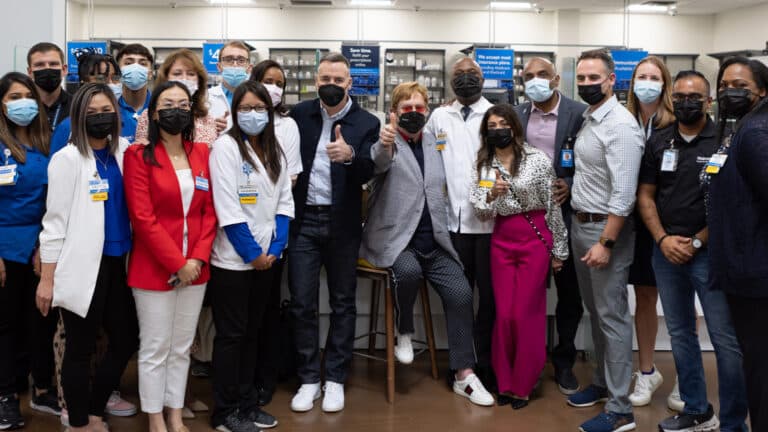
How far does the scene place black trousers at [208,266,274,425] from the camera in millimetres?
2627

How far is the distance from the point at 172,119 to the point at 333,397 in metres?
1.51

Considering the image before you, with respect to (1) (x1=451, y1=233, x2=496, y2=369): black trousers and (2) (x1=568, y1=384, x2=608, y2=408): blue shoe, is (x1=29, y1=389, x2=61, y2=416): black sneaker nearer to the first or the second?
(1) (x1=451, y1=233, x2=496, y2=369): black trousers

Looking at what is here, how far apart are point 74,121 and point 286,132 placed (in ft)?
3.00

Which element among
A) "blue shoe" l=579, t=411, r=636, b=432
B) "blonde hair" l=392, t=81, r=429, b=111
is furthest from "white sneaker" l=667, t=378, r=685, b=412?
"blonde hair" l=392, t=81, r=429, b=111

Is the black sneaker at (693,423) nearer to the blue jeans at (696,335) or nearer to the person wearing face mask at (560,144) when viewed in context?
the blue jeans at (696,335)

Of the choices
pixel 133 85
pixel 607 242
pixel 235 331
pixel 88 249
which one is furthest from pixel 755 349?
pixel 133 85

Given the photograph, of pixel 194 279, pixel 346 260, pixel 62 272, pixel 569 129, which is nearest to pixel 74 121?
pixel 62 272

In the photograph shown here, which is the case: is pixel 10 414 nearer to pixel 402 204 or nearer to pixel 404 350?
pixel 404 350

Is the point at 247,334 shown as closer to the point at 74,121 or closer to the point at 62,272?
the point at 62,272

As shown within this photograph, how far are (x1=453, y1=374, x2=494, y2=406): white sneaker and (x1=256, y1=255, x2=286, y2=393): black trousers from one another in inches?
37.4

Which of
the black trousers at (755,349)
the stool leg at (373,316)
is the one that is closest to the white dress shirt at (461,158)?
the stool leg at (373,316)

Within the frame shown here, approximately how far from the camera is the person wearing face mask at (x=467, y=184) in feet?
10.6

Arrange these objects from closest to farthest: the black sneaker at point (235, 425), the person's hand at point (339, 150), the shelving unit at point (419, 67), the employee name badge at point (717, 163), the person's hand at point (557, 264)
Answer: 1. the employee name badge at point (717, 163)
2. the black sneaker at point (235, 425)
3. the person's hand at point (339, 150)
4. the person's hand at point (557, 264)
5. the shelving unit at point (419, 67)

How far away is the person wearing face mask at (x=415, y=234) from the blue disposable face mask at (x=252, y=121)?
0.70m
